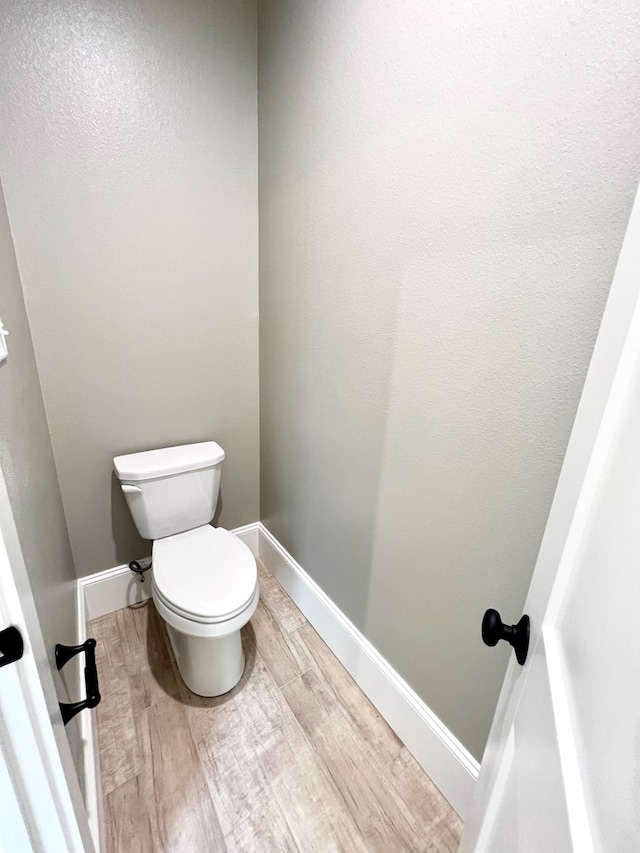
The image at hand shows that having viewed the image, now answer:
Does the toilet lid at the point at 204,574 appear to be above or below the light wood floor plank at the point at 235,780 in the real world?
above

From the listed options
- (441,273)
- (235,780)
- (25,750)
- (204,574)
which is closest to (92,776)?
(235,780)

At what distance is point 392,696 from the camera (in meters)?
1.27

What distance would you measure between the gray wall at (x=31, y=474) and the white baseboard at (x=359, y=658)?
34 cm

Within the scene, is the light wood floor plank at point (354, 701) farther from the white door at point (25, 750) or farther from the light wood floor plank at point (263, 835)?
the white door at point (25, 750)

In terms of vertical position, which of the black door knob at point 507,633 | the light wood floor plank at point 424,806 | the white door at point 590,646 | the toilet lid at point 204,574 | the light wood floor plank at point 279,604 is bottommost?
the light wood floor plank at point 279,604

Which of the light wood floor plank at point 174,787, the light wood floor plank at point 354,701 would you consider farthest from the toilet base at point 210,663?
the light wood floor plank at point 354,701

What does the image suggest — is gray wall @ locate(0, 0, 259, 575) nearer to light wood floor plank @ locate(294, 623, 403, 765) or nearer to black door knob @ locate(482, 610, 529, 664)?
light wood floor plank @ locate(294, 623, 403, 765)

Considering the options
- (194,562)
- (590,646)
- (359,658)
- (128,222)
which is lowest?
(359,658)

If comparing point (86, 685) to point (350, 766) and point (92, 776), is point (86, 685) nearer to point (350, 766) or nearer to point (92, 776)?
point (92, 776)

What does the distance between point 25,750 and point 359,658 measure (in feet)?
3.51

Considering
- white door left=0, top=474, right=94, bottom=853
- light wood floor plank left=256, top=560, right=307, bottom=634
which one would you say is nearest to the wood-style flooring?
light wood floor plank left=256, top=560, right=307, bottom=634

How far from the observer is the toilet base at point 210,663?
4.32 feet

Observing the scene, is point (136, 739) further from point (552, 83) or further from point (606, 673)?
point (552, 83)

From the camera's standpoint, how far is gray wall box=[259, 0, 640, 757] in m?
0.66
